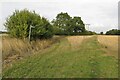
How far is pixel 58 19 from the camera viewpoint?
87.7 m

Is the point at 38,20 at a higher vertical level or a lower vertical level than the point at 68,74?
higher

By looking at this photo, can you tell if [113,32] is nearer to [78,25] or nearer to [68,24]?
[78,25]

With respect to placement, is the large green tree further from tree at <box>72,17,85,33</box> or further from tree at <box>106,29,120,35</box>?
tree at <box>106,29,120,35</box>

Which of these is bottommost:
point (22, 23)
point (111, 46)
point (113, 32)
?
point (111, 46)

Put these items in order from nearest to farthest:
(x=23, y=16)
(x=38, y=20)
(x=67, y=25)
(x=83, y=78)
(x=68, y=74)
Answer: (x=83, y=78) < (x=68, y=74) < (x=23, y=16) < (x=38, y=20) < (x=67, y=25)

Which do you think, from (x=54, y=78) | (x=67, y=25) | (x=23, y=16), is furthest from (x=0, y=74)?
(x=67, y=25)

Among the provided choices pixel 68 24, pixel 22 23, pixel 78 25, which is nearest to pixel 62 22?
pixel 68 24

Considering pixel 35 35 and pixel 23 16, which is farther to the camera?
pixel 35 35

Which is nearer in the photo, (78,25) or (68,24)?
(68,24)

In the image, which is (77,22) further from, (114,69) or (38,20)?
(114,69)

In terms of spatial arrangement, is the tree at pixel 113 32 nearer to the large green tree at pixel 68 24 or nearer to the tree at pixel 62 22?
the large green tree at pixel 68 24

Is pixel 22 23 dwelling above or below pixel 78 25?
below

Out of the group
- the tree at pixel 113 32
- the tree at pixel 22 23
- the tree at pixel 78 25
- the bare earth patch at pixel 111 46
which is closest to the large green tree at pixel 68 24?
the tree at pixel 78 25

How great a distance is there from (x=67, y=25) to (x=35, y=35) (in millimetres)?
48370
